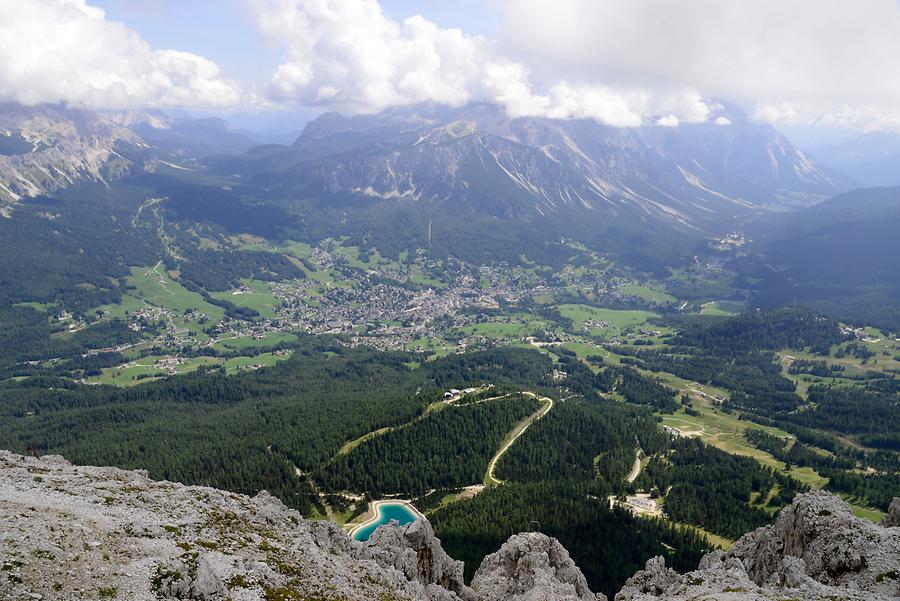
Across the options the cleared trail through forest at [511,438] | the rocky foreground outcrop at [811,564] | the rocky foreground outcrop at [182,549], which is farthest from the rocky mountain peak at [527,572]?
the cleared trail through forest at [511,438]

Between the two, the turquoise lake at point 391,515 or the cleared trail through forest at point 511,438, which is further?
the cleared trail through forest at point 511,438

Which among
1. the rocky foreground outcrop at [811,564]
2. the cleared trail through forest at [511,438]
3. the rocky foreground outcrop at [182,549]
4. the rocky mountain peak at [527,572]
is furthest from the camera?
the cleared trail through forest at [511,438]

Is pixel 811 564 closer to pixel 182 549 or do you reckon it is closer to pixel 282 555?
pixel 282 555

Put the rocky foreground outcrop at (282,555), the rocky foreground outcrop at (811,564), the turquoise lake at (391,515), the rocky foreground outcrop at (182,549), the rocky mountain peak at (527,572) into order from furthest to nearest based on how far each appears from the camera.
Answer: the turquoise lake at (391,515)
the rocky mountain peak at (527,572)
the rocky foreground outcrop at (811,564)
the rocky foreground outcrop at (282,555)
the rocky foreground outcrop at (182,549)

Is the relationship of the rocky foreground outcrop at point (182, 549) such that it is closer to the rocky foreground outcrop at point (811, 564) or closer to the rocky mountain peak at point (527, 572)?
the rocky mountain peak at point (527, 572)

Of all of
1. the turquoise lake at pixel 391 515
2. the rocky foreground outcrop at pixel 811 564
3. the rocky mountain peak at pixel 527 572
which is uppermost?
the rocky foreground outcrop at pixel 811 564

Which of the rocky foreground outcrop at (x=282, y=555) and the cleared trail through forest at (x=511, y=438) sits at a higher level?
the rocky foreground outcrop at (x=282, y=555)
